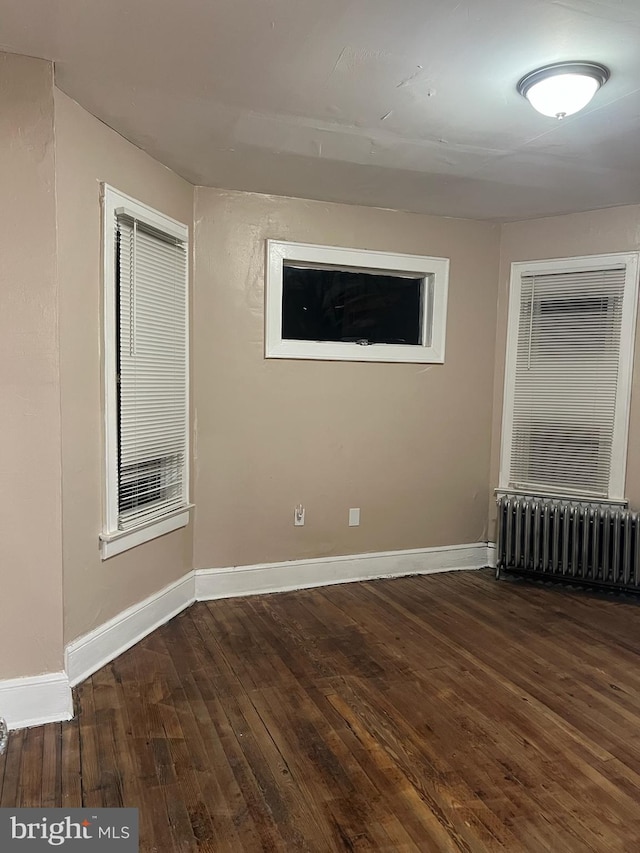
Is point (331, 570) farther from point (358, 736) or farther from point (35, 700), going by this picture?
point (35, 700)

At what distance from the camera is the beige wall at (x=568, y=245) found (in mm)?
3869

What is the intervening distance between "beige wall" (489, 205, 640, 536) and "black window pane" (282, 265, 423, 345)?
2.14ft

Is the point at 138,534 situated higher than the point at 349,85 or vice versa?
the point at 349,85

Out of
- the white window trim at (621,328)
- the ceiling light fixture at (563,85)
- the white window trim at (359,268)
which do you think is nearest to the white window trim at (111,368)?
the white window trim at (359,268)

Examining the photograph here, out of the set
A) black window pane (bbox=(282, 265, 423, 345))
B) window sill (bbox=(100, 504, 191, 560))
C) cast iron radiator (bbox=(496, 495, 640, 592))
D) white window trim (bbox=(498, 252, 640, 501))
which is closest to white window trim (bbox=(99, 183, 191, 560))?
window sill (bbox=(100, 504, 191, 560))

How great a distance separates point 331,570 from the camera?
13.1ft

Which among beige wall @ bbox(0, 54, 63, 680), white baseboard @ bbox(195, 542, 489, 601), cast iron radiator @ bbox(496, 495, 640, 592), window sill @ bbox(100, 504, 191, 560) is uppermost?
beige wall @ bbox(0, 54, 63, 680)

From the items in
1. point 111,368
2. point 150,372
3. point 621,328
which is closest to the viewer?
point 111,368

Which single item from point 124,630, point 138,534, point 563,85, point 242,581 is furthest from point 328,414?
point 563,85

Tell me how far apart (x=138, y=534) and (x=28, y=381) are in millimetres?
1092

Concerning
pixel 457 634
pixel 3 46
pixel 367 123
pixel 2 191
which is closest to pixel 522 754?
pixel 457 634

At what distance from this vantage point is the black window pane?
3.82 meters

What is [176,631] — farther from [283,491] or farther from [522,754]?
[522,754]

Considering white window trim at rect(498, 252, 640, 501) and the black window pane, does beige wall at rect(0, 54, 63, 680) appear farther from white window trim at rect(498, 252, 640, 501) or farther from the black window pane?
white window trim at rect(498, 252, 640, 501)
